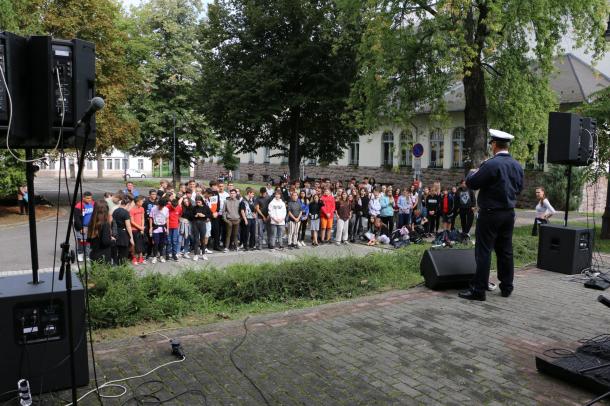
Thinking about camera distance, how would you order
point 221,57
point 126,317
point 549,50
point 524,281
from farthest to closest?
1. point 221,57
2. point 549,50
3. point 524,281
4. point 126,317

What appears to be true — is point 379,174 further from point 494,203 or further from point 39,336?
point 39,336

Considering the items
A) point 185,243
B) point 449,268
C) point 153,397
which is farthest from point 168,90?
point 153,397

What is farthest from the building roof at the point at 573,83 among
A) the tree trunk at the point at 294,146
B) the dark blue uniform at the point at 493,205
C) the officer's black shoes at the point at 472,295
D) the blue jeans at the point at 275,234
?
the officer's black shoes at the point at 472,295

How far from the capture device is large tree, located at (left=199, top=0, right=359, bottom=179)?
949 inches

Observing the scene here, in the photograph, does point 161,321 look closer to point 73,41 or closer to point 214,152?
point 73,41

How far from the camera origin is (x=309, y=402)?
418 cm

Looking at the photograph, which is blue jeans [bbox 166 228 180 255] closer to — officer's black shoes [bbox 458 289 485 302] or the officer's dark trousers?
officer's black shoes [bbox 458 289 485 302]

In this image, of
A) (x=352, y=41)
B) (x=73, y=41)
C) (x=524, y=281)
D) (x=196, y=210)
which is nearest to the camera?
(x=73, y=41)

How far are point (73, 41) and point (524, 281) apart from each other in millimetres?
7914

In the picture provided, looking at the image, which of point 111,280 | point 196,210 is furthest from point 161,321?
point 196,210

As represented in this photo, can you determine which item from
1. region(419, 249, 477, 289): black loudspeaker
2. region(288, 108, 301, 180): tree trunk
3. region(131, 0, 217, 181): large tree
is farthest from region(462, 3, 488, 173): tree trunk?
region(131, 0, 217, 181): large tree

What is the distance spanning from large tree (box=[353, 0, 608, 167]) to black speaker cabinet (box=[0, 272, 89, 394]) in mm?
15405

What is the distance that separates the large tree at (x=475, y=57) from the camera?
17.4 meters

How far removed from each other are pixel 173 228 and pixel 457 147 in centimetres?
2319
